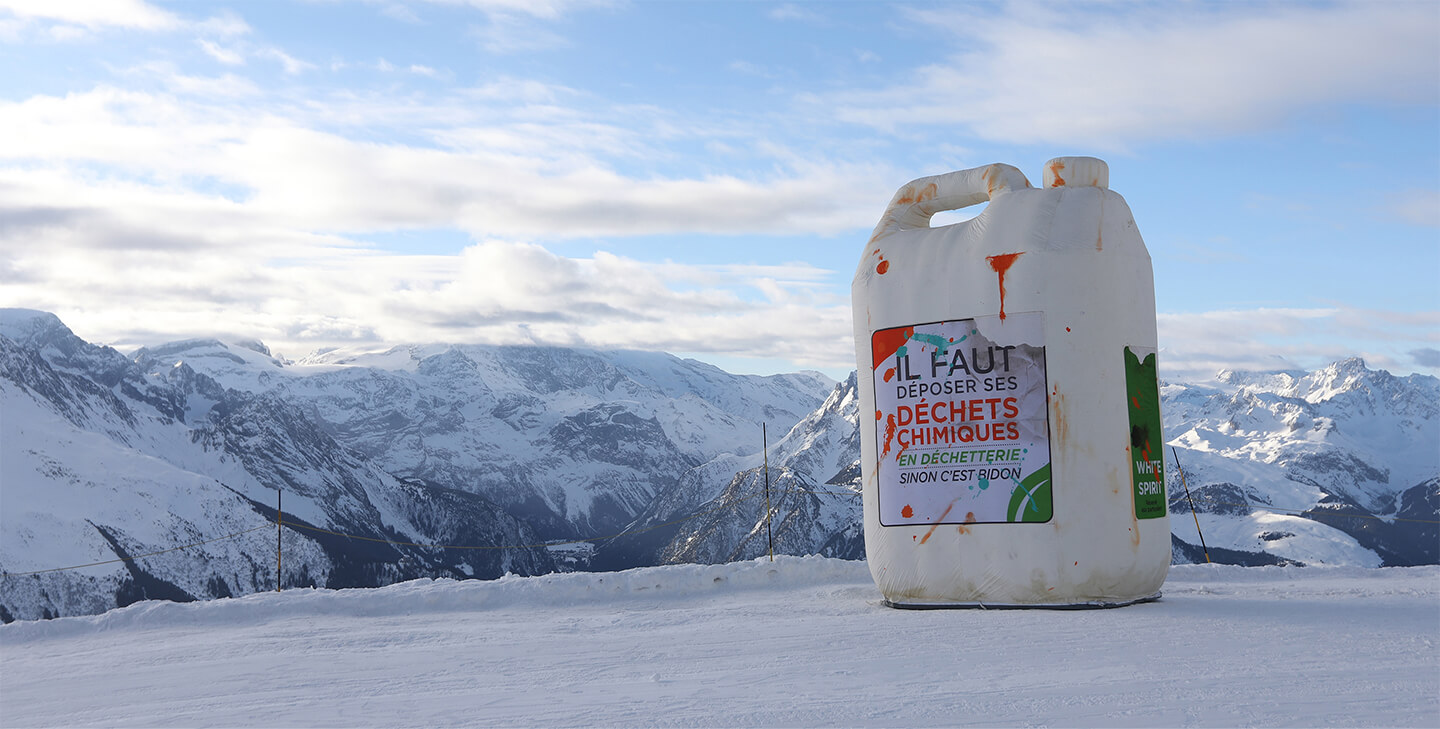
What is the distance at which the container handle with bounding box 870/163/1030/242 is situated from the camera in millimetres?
14133

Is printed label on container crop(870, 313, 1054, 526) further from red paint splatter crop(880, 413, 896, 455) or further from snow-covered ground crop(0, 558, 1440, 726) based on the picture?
snow-covered ground crop(0, 558, 1440, 726)

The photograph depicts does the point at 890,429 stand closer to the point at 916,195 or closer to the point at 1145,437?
the point at 1145,437

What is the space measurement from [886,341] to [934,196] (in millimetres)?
2134

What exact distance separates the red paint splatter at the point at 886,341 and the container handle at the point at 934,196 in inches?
52.8

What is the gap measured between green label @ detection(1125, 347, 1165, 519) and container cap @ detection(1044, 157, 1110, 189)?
2135 mm

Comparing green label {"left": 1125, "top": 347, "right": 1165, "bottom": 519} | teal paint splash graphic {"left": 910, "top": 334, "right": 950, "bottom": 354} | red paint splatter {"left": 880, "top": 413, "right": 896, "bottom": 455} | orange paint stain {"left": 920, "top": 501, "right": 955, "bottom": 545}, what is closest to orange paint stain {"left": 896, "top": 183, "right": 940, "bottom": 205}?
teal paint splash graphic {"left": 910, "top": 334, "right": 950, "bottom": 354}

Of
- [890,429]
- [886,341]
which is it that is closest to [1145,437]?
[890,429]

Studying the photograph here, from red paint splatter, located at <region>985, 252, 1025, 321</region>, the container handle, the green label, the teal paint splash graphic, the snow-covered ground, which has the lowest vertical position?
the snow-covered ground

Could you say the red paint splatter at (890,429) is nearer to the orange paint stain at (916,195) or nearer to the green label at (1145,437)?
the green label at (1145,437)

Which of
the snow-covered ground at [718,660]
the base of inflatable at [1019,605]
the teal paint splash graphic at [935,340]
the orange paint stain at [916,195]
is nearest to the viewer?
the snow-covered ground at [718,660]

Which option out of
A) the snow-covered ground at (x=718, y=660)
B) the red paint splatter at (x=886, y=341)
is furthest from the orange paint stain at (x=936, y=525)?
the red paint splatter at (x=886, y=341)

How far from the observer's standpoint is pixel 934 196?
1450cm

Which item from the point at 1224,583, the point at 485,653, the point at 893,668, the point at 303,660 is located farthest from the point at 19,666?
the point at 1224,583

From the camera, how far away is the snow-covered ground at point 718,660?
7.61 meters
